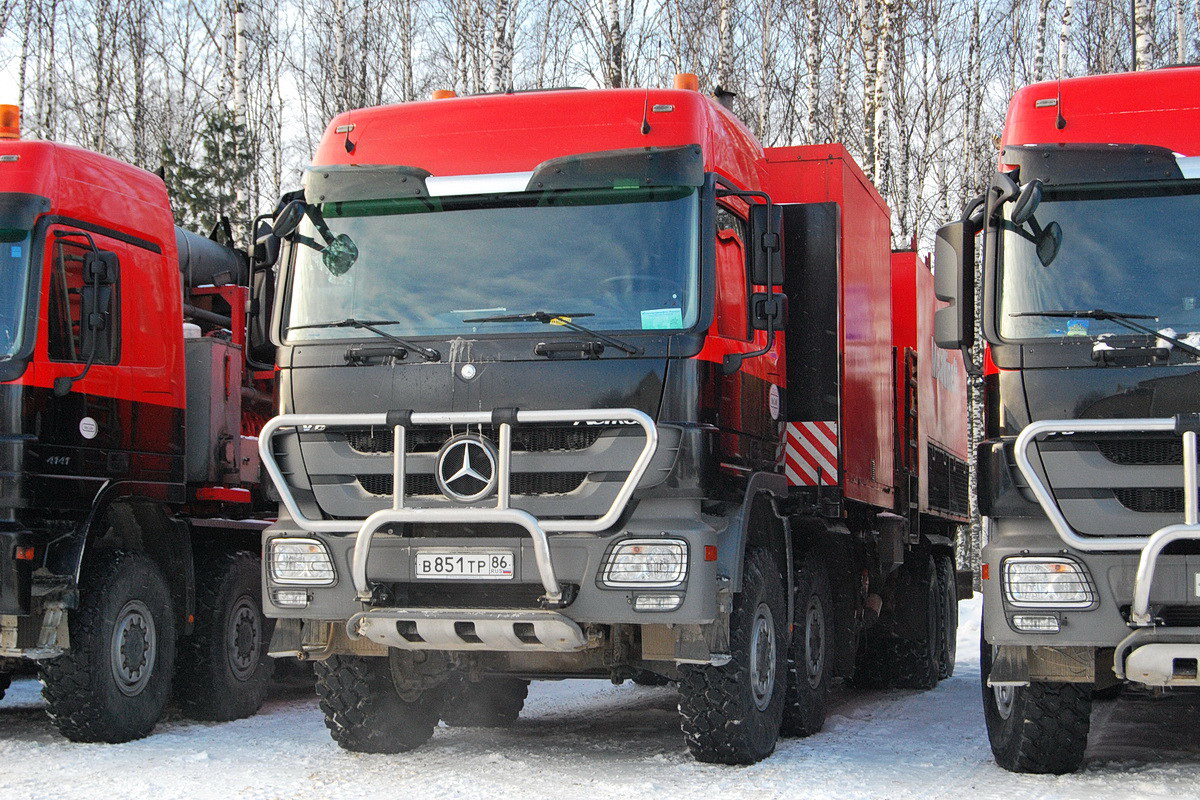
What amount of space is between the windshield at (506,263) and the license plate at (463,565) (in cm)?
103

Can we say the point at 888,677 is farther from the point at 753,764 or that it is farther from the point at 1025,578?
the point at 1025,578

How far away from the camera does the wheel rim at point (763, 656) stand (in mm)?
7055

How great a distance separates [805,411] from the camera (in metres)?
8.00

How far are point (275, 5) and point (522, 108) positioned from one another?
87.7 ft

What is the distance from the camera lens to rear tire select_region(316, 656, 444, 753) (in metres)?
7.29

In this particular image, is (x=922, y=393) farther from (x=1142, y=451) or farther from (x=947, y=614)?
(x=1142, y=451)

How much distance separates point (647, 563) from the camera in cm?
627

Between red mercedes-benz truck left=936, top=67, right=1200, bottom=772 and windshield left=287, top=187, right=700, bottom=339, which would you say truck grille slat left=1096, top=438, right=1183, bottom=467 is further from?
windshield left=287, top=187, right=700, bottom=339

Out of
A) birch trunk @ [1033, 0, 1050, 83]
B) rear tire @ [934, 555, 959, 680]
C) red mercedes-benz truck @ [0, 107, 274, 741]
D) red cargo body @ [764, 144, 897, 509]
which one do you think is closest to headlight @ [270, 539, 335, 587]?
red mercedes-benz truck @ [0, 107, 274, 741]

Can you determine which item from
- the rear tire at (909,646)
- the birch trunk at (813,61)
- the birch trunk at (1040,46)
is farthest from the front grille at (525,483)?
the birch trunk at (1040,46)

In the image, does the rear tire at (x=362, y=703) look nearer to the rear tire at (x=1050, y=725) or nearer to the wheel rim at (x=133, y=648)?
the wheel rim at (x=133, y=648)

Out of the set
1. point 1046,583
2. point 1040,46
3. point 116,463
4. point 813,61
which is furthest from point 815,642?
point 1040,46

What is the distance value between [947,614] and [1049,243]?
6953mm

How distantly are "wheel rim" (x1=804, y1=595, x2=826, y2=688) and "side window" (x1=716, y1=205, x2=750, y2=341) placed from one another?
2278mm
